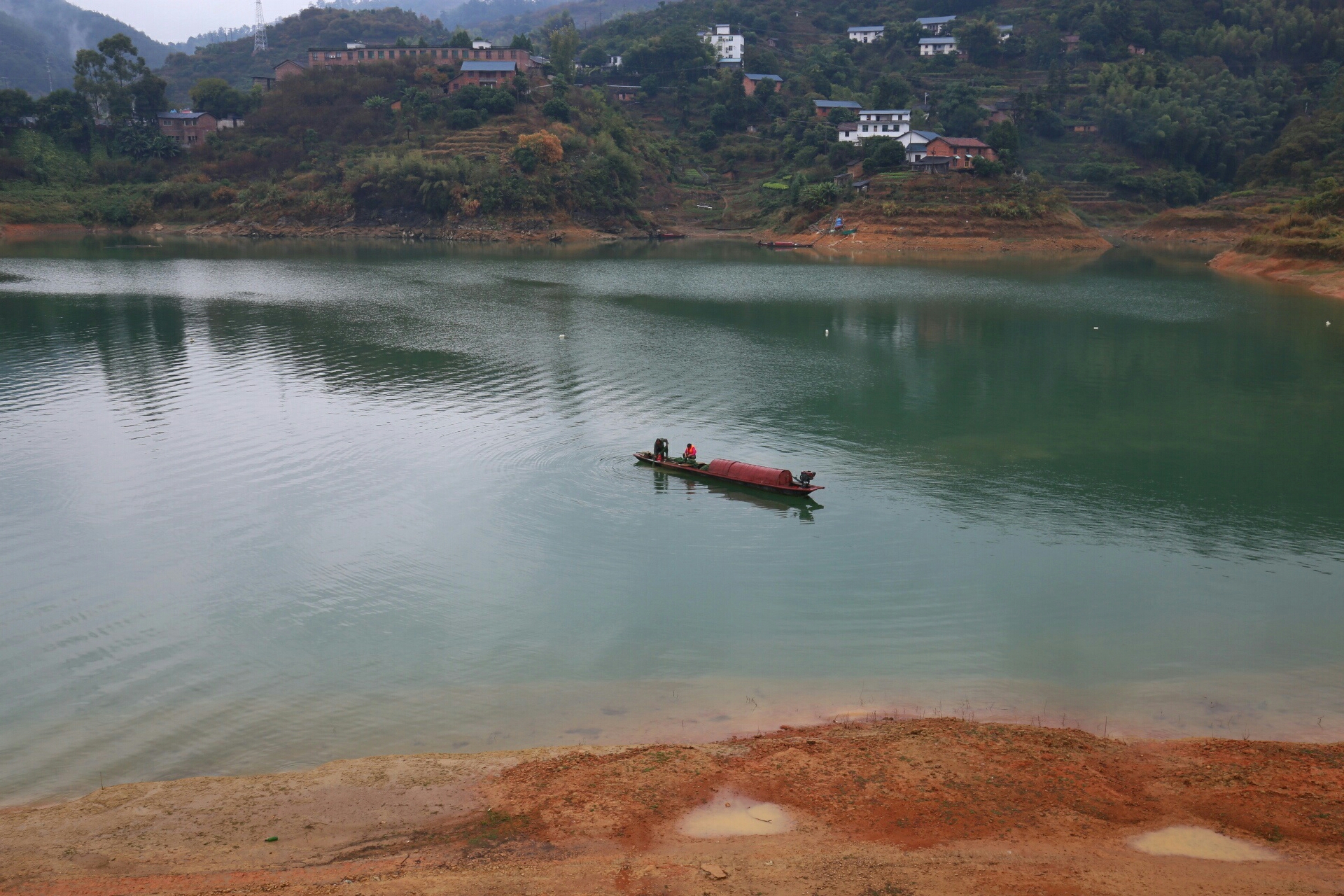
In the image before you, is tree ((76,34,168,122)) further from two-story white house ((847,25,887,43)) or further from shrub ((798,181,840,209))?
two-story white house ((847,25,887,43))

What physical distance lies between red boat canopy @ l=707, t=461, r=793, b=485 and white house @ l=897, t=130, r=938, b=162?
9892cm

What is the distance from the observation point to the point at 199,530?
25.7 metres

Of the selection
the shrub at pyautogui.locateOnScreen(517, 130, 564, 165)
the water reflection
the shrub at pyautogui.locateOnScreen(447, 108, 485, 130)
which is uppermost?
the shrub at pyautogui.locateOnScreen(447, 108, 485, 130)

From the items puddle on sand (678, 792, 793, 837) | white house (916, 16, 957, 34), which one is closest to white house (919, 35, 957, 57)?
white house (916, 16, 957, 34)

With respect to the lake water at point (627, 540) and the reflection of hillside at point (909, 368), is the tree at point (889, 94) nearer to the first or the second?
the reflection of hillside at point (909, 368)

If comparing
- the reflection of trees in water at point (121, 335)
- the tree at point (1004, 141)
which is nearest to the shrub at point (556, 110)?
the tree at point (1004, 141)

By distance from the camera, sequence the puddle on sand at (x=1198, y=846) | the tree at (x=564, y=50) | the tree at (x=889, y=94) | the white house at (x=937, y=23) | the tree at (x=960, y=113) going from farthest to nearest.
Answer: the white house at (x=937, y=23)
the tree at (x=564, y=50)
the tree at (x=889, y=94)
the tree at (x=960, y=113)
the puddle on sand at (x=1198, y=846)

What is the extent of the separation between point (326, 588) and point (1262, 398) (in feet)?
130

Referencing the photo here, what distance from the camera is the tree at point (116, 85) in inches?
5138

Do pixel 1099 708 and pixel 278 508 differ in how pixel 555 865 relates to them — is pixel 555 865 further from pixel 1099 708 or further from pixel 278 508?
pixel 278 508

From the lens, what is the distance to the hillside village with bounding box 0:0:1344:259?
386 feet

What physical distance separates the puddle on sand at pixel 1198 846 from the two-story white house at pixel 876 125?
410 feet

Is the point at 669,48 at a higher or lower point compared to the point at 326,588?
higher

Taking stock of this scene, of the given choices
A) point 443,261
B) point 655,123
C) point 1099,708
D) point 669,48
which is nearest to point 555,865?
point 1099,708
